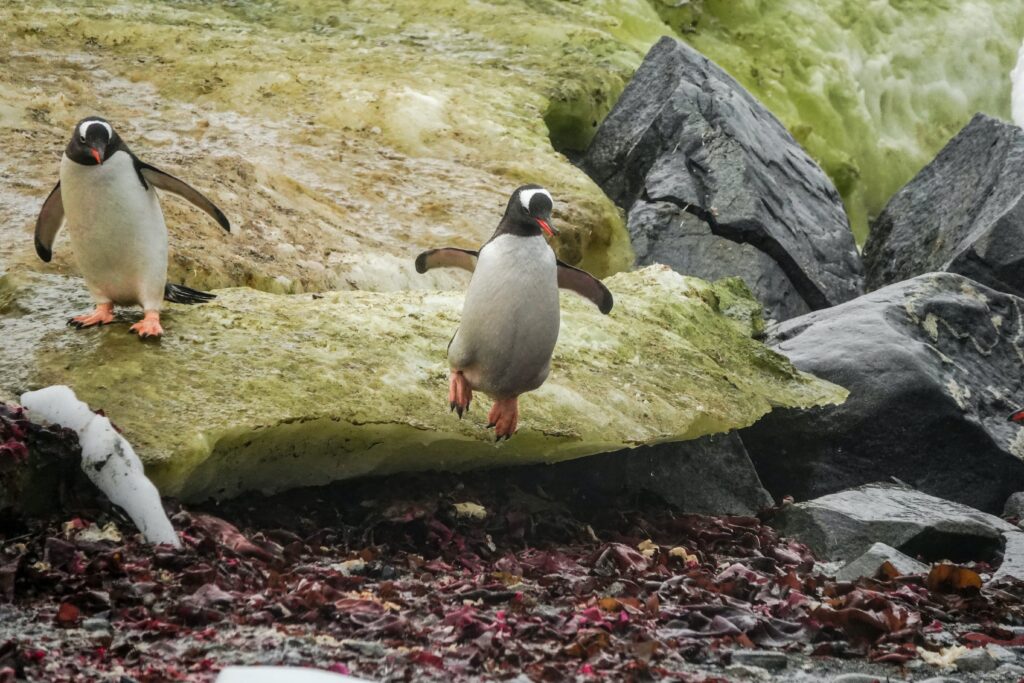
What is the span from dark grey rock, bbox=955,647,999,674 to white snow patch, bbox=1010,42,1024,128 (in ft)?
48.7

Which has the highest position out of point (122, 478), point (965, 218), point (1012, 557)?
point (965, 218)

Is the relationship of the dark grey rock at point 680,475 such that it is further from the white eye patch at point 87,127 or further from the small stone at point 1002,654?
the white eye patch at point 87,127

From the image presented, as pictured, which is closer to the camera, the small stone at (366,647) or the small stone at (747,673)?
the small stone at (366,647)

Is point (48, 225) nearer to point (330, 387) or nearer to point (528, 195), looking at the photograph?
point (330, 387)

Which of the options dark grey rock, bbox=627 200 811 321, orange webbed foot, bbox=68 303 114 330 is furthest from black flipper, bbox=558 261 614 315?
dark grey rock, bbox=627 200 811 321

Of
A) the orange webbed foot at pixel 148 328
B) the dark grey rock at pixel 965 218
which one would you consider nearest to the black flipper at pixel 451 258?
the orange webbed foot at pixel 148 328

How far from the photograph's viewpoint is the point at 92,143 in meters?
4.96

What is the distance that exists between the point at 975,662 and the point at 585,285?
2.19 metres

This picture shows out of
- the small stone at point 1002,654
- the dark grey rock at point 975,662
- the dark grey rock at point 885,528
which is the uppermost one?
the dark grey rock at point 975,662

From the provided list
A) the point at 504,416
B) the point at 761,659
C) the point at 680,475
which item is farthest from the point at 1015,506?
the point at 504,416

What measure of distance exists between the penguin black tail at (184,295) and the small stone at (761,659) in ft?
9.80

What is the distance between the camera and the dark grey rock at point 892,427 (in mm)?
6902

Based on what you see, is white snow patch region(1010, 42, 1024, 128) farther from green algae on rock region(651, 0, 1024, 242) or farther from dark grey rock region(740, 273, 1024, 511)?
dark grey rock region(740, 273, 1024, 511)

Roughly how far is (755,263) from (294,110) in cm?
388
